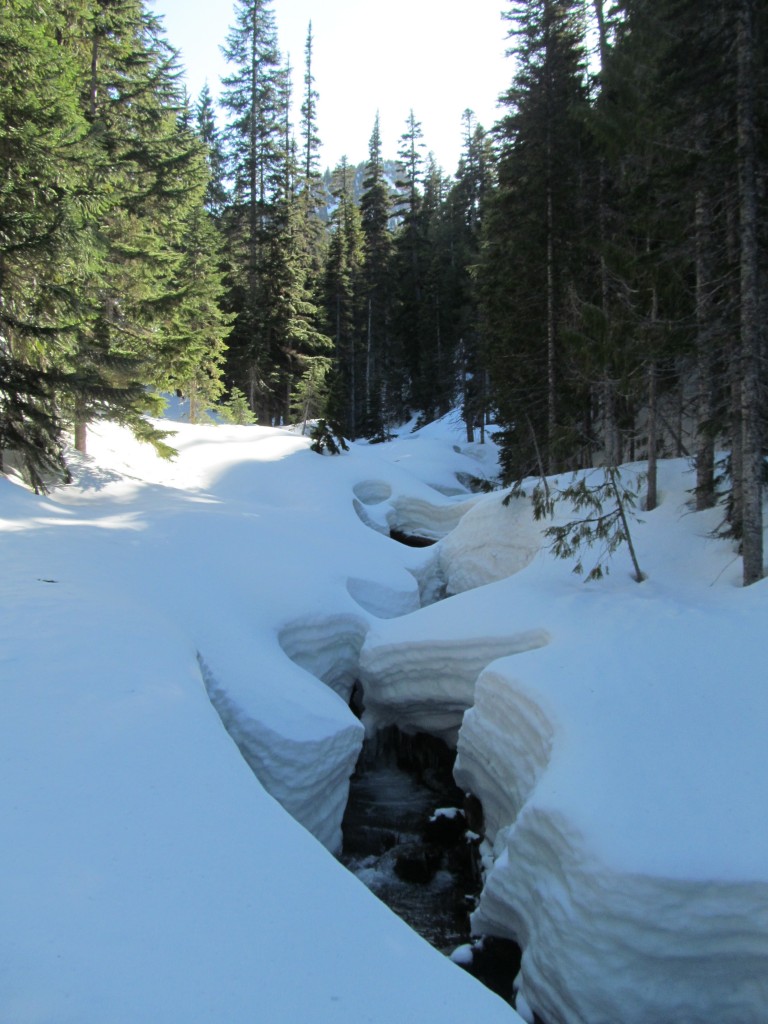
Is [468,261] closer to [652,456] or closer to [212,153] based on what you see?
[212,153]

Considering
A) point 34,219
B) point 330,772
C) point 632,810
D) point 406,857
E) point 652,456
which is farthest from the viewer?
point 652,456

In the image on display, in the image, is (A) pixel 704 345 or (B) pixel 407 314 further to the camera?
(B) pixel 407 314

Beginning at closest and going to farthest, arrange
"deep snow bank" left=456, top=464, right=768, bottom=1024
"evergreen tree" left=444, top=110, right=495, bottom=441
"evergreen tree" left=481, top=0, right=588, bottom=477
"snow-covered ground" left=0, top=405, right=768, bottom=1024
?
1. "snow-covered ground" left=0, top=405, right=768, bottom=1024
2. "deep snow bank" left=456, top=464, right=768, bottom=1024
3. "evergreen tree" left=481, top=0, right=588, bottom=477
4. "evergreen tree" left=444, top=110, right=495, bottom=441

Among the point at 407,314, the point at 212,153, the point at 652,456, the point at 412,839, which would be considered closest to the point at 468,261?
the point at 407,314

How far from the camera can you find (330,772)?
25.5 feet

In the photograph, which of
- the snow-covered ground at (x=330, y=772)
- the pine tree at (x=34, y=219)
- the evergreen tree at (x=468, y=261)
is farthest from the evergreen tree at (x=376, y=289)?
the snow-covered ground at (x=330, y=772)

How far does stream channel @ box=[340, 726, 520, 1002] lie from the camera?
21.9 feet

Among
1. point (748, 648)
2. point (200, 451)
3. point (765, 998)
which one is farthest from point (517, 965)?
point (200, 451)

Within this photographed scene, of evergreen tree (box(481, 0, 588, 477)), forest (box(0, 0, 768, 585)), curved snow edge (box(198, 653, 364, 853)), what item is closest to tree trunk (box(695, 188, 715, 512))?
forest (box(0, 0, 768, 585))

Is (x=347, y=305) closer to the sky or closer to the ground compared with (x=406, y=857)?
closer to the sky

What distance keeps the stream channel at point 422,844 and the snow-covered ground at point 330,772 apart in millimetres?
364

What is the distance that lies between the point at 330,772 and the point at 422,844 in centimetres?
201

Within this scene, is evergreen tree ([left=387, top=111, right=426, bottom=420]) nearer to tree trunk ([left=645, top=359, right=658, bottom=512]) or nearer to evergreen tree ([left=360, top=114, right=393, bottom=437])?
evergreen tree ([left=360, top=114, right=393, bottom=437])

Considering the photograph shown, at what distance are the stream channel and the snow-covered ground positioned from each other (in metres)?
0.36
